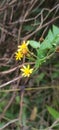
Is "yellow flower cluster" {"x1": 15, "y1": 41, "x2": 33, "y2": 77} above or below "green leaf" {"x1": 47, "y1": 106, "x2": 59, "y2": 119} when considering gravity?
above

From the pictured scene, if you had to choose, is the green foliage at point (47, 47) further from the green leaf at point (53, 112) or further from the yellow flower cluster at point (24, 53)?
the green leaf at point (53, 112)

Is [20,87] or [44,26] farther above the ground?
[44,26]

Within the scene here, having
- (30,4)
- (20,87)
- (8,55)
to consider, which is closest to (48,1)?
(30,4)

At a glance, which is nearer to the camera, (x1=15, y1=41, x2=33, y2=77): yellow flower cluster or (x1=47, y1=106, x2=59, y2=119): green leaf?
(x1=15, y1=41, x2=33, y2=77): yellow flower cluster

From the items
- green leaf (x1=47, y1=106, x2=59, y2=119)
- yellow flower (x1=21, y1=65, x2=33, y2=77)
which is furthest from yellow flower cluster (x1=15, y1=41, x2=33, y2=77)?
green leaf (x1=47, y1=106, x2=59, y2=119)

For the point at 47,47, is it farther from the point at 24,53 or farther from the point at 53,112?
the point at 53,112

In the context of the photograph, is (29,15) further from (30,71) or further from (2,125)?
(2,125)

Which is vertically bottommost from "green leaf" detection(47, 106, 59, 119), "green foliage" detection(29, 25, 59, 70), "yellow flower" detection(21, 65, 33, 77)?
"green leaf" detection(47, 106, 59, 119)

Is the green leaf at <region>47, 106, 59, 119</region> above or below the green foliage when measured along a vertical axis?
below

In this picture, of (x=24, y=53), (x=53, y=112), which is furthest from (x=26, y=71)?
(x=53, y=112)

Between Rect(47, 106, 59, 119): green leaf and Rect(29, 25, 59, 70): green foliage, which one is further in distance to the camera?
Rect(47, 106, 59, 119): green leaf

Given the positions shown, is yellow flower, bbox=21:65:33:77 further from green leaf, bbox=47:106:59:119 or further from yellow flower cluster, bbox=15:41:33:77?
green leaf, bbox=47:106:59:119
